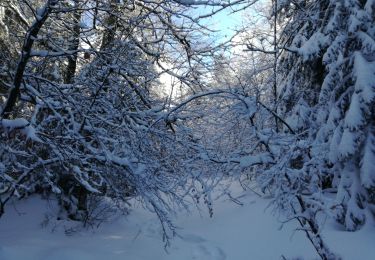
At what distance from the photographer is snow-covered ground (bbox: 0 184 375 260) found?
7.50 meters

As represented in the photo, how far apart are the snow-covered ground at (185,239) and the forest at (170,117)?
37 cm

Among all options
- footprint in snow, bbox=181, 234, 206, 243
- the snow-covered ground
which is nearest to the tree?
the snow-covered ground

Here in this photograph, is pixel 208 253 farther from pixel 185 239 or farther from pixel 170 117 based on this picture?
A: pixel 170 117

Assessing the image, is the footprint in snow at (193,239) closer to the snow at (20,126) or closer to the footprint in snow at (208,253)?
the footprint in snow at (208,253)

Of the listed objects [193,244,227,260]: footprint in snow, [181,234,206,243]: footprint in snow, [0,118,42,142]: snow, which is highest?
[0,118,42,142]: snow

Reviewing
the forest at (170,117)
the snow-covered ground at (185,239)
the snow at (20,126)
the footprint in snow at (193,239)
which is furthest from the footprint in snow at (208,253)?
the snow at (20,126)

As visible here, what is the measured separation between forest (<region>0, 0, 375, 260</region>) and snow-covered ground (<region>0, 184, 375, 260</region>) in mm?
366

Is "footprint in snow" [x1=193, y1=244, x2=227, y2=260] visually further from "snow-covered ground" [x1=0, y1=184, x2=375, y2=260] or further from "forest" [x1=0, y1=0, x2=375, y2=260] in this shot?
"forest" [x1=0, y1=0, x2=375, y2=260]

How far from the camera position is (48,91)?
6551 millimetres

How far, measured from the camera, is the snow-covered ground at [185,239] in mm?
7496

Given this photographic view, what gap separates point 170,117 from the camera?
602 cm

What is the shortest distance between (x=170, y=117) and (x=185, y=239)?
4.69 meters

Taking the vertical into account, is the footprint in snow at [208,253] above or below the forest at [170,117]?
below

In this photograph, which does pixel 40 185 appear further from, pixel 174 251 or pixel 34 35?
pixel 34 35
